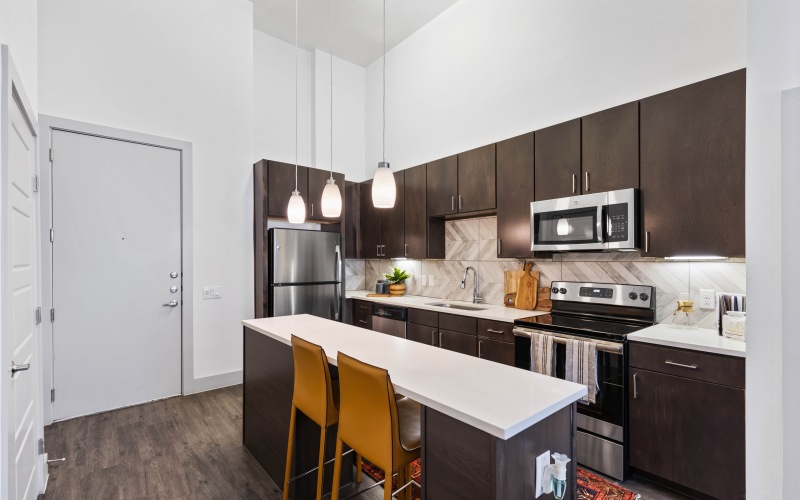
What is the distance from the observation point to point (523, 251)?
3.11 m

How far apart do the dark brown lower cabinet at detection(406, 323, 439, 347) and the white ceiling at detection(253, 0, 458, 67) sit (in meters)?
3.45

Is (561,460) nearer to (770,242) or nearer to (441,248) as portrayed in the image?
(770,242)

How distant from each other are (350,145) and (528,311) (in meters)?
3.40

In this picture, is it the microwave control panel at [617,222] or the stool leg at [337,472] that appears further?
the microwave control panel at [617,222]

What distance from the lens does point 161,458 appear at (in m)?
2.50

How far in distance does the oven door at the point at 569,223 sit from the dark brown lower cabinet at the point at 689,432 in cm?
91

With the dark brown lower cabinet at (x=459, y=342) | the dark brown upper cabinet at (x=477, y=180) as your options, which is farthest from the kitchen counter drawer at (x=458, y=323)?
the dark brown upper cabinet at (x=477, y=180)

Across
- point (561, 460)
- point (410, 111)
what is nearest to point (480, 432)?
point (561, 460)

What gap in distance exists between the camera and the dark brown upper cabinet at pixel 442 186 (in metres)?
3.69

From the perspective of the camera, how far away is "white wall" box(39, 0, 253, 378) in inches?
124

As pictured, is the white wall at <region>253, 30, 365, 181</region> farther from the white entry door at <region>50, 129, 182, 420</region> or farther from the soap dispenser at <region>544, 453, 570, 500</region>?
the soap dispenser at <region>544, 453, 570, 500</region>

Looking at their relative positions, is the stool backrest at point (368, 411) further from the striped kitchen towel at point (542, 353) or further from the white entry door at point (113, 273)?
the white entry door at point (113, 273)

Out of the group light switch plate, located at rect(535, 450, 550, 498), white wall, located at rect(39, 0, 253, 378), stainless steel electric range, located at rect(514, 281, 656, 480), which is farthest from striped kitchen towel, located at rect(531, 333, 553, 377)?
white wall, located at rect(39, 0, 253, 378)

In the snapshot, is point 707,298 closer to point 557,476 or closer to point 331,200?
Result: point 557,476
